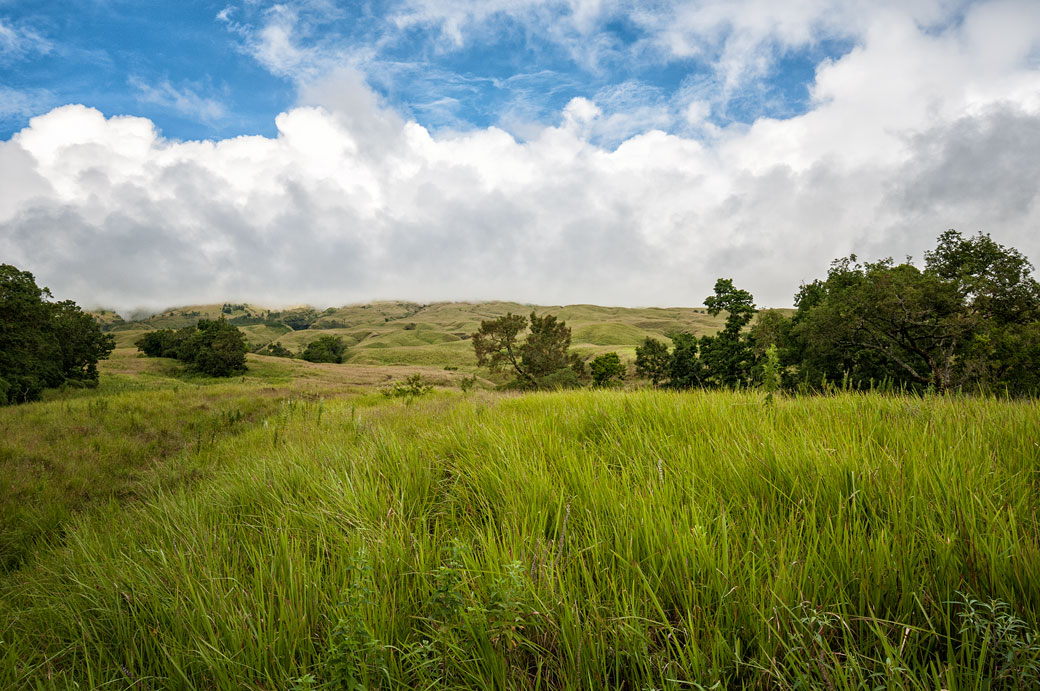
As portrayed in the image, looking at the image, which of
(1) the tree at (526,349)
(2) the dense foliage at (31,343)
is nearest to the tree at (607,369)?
(1) the tree at (526,349)

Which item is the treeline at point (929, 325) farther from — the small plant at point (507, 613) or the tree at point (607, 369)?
the small plant at point (507, 613)

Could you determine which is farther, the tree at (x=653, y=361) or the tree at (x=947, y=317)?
the tree at (x=653, y=361)

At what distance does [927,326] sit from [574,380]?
27682 mm

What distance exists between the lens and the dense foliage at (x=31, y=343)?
25625 millimetres

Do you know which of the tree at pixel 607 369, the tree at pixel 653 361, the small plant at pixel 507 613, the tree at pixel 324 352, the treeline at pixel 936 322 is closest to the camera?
the small plant at pixel 507 613

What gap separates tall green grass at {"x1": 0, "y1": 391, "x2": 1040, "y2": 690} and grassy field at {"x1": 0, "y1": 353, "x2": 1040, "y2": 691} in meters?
0.01

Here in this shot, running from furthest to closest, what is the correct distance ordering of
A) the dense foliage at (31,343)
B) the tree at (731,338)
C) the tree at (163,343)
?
the tree at (163,343) < the tree at (731,338) < the dense foliage at (31,343)

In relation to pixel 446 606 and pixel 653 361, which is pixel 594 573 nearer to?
pixel 446 606

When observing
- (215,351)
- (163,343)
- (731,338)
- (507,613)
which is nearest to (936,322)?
(731,338)

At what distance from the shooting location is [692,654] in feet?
4.61

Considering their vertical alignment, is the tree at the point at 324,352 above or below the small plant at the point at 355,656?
below

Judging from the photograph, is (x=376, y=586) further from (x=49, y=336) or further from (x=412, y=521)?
(x=49, y=336)

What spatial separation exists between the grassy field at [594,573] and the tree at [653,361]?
64931mm

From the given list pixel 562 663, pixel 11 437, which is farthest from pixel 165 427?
pixel 562 663
